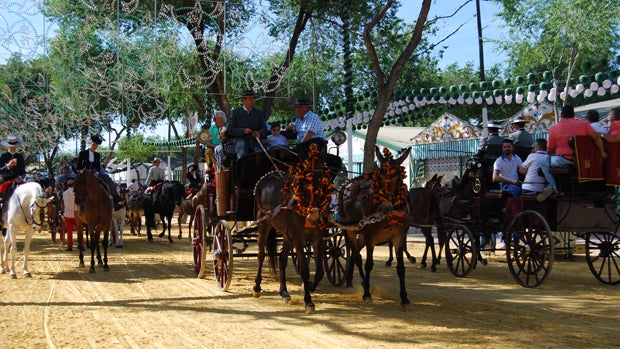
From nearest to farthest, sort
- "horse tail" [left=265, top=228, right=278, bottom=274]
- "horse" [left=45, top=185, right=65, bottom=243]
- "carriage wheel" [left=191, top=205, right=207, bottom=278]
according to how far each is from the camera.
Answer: "horse tail" [left=265, top=228, right=278, bottom=274] < "carriage wheel" [left=191, top=205, right=207, bottom=278] < "horse" [left=45, top=185, right=65, bottom=243]

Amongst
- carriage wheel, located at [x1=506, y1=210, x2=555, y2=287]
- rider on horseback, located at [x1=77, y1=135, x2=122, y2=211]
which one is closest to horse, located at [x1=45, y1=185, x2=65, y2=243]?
rider on horseback, located at [x1=77, y1=135, x2=122, y2=211]

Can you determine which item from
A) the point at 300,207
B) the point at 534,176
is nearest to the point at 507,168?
the point at 534,176

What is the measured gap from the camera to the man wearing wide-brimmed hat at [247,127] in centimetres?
1078

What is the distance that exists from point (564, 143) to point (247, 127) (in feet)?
17.1

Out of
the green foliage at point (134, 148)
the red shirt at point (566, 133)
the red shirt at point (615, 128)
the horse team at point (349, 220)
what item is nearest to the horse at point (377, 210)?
the horse team at point (349, 220)

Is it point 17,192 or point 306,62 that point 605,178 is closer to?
point 17,192

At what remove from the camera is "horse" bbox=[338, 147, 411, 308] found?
905 cm

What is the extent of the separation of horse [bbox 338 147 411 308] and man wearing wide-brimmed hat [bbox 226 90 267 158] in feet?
5.99

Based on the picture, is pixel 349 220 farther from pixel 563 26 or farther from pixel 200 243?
pixel 563 26

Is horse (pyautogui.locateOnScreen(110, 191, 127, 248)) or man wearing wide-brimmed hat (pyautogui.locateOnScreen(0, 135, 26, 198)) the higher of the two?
man wearing wide-brimmed hat (pyautogui.locateOnScreen(0, 135, 26, 198))

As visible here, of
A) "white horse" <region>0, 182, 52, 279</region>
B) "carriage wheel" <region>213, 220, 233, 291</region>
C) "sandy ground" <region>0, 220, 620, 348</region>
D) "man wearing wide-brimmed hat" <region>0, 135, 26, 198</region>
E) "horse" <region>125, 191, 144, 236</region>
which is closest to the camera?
"sandy ground" <region>0, 220, 620, 348</region>

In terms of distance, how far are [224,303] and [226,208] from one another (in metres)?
2.08

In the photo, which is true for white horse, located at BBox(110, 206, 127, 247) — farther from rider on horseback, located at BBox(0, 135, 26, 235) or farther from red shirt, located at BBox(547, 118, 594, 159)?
red shirt, located at BBox(547, 118, 594, 159)

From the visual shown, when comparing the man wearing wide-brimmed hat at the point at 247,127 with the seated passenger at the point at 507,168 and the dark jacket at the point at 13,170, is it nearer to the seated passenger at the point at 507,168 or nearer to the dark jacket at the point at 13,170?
the seated passenger at the point at 507,168
